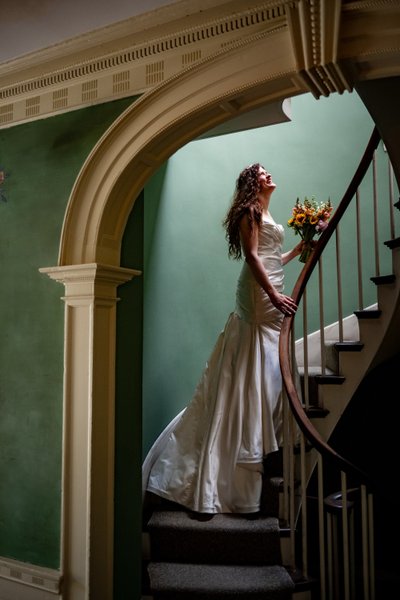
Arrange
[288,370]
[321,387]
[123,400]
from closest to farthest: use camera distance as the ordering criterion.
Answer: [123,400] → [288,370] → [321,387]

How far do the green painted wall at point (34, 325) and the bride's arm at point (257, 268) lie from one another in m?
1.17

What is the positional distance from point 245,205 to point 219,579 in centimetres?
215

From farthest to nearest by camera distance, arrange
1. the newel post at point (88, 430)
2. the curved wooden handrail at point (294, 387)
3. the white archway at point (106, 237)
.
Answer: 1. the curved wooden handrail at point (294, 387)
2. the newel post at point (88, 430)
3. the white archway at point (106, 237)

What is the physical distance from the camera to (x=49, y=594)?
2.30 metres

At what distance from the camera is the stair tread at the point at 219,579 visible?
8.09 ft

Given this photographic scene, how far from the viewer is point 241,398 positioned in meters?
3.01

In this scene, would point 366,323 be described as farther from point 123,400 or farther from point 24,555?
point 24,555

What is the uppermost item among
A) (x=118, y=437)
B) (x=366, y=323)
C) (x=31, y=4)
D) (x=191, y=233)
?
(x=31, y=4)

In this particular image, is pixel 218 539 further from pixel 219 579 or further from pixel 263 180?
pixel 263 180

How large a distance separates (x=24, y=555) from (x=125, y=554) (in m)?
0.48

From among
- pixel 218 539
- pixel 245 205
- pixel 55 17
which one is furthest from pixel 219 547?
pixel 55 17

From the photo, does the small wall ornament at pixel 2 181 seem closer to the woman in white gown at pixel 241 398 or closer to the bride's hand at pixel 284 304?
the woman in white gown at pixel 241 398

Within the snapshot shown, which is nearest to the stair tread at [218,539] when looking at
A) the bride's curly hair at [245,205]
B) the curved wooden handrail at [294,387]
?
the curved wooden handrail at [294,387]

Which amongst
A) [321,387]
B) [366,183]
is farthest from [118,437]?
[366,183]
